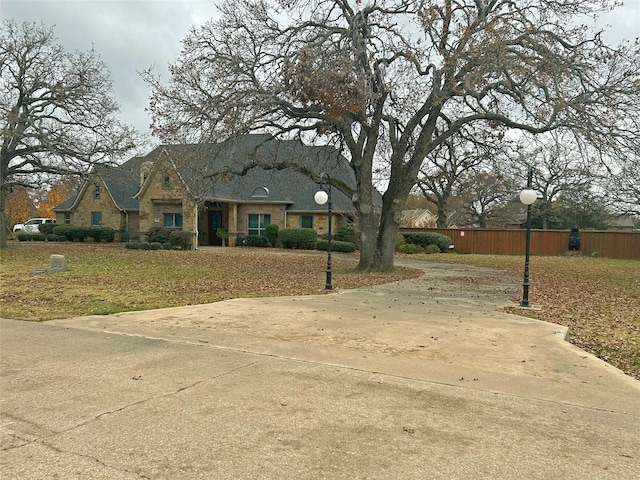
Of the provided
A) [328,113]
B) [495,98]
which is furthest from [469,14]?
[328,113]

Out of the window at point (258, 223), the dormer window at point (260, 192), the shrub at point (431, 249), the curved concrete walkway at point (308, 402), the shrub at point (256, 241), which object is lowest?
the curved concrete walkway at point (308, 402)

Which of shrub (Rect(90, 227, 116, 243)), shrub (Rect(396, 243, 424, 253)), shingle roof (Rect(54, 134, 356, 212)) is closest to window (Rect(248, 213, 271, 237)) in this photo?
shingle roof (Rect(54, 134, 356, 212))

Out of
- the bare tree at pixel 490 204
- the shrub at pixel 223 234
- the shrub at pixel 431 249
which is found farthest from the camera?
the bare tree at pixel 490 204

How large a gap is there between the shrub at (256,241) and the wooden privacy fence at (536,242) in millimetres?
10457

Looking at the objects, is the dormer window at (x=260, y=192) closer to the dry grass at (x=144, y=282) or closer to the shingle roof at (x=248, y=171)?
the shingle roof at (x=248, y=171)

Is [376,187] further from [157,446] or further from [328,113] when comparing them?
[157,446]

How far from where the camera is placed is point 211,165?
17719mm

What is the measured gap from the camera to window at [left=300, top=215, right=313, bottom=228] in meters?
34.5

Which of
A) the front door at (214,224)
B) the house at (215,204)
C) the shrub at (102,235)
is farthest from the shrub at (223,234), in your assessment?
the shrub at (102,235)

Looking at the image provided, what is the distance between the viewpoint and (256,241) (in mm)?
33781

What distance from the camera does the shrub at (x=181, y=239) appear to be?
30.9 m

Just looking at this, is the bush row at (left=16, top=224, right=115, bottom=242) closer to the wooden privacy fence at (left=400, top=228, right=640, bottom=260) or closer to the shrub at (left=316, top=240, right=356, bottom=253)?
the shrub at (left=316, top=240, right=356, bottom=253)

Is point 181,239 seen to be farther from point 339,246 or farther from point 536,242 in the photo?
point 536,242

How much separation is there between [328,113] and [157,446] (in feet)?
40.9
